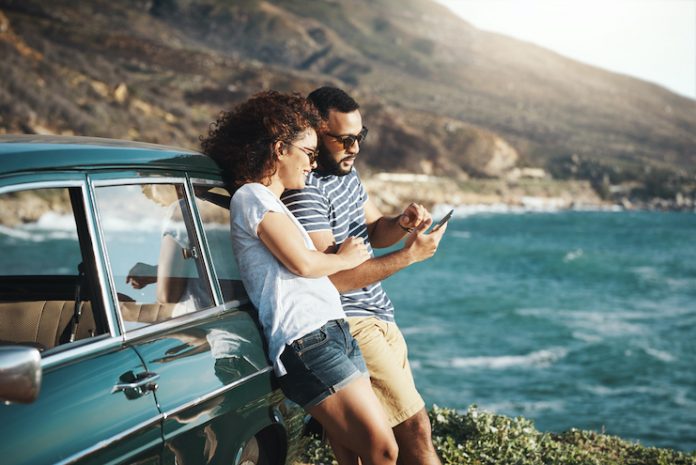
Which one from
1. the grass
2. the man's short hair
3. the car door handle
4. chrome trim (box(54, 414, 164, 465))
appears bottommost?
the grass

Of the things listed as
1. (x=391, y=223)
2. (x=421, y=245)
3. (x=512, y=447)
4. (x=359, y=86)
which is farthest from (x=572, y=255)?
(x=359, y=86)

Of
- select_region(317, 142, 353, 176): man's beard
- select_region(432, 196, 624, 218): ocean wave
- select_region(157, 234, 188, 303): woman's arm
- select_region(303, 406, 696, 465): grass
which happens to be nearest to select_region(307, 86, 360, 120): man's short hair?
select_region(317, 142, 353, 176): man's beard

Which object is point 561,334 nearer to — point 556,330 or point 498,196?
point 556,330

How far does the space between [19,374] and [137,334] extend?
0.73 meters

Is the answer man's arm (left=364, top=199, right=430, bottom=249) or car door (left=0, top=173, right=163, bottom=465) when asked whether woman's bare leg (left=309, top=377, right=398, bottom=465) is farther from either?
man's arm (left=364, top=199, right=430, bottom=249)

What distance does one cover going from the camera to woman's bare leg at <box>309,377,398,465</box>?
114 inches

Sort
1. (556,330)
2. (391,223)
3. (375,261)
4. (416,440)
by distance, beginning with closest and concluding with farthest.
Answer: (375,261)
(416,440)
(391,223)
(556,330)

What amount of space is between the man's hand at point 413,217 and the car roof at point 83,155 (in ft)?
3.42

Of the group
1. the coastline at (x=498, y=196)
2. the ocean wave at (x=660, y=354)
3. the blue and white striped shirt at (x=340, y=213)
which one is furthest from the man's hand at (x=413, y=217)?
the coastline at (x=498, y=196)

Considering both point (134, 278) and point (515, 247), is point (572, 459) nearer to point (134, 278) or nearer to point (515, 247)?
point (134, 278)

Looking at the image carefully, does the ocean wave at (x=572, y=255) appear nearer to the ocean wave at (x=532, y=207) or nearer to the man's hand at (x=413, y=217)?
the ocean wave at (x=532, y=207)

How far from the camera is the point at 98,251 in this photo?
2.49 m

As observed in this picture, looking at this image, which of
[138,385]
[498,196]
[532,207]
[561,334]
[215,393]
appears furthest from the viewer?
[532,207]

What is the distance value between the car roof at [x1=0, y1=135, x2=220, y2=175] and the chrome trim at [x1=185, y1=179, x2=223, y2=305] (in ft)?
0.38
